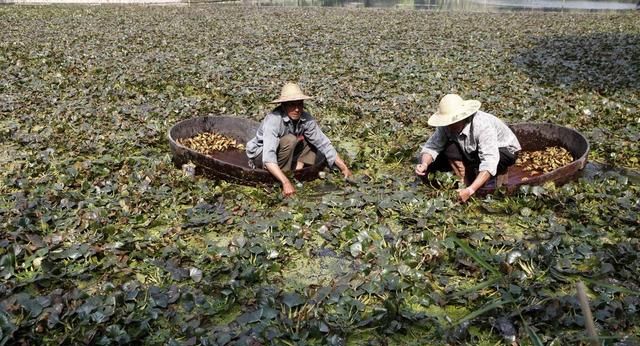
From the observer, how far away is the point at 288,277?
3.57m

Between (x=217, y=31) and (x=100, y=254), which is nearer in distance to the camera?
(x=100, y=254)

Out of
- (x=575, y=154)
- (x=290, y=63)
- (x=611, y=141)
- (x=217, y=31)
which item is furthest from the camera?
(x=217, y=31)

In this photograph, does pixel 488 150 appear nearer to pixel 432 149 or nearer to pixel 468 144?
pixel 468 144

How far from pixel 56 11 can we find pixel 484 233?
905 inches

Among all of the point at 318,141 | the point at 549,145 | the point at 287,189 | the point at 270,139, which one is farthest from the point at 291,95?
the point at 549,145

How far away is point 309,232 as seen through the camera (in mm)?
4039

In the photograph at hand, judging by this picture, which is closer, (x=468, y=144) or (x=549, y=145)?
(x=468, y=144)

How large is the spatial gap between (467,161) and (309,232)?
65.8 inches

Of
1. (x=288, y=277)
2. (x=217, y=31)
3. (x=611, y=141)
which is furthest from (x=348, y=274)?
(x=217, y=31)

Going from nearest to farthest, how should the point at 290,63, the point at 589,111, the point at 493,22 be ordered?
the point at 589,111 < the point at 290,63 < the point at 493,22

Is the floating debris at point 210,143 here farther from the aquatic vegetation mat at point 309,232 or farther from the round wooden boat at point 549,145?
the round wooden boat at point 549,145

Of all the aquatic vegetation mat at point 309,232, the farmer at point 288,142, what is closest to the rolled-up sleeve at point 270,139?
the farmer at point 288,142

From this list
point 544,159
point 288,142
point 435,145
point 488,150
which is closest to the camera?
point 488,150

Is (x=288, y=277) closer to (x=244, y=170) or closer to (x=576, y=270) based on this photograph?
(x=244, y=170)
